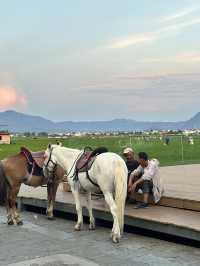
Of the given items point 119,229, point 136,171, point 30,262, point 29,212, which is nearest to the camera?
point 30,262

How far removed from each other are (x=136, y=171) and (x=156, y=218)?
1577 mm

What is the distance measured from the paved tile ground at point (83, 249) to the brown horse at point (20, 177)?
2.24 ft

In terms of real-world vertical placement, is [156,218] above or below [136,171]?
below

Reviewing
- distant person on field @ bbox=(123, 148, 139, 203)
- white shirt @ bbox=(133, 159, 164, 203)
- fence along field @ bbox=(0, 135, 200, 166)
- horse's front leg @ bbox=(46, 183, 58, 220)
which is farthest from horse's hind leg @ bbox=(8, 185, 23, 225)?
fence along field @ bbox=(0, 135, 200, 166)

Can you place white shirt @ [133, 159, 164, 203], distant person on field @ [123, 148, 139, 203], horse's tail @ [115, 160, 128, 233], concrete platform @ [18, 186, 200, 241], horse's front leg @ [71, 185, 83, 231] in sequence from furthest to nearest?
distant person on field @ [123, 148, 139, 203] < horse's front leg @ [71, 185, 83, 231] < white shirt @ [133, 159, 164, 203] < horse's tail @ [115, 160, 128, 233] < concrete platform @ [18, 186, 200, 241]

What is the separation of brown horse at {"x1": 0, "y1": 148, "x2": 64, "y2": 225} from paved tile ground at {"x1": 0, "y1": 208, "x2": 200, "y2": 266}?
682 mm

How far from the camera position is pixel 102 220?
1018cm

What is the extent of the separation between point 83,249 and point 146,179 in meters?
2.11

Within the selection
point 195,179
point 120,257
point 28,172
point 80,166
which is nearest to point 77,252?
point 120,257

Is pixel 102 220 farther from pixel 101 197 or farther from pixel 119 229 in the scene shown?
pixel 119 229

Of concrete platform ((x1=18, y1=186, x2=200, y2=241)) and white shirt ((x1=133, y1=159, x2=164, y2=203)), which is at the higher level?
white shirt ((x1=133, y1=159, x2=164, y2=203))

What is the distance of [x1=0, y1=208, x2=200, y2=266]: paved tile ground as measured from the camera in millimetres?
7074

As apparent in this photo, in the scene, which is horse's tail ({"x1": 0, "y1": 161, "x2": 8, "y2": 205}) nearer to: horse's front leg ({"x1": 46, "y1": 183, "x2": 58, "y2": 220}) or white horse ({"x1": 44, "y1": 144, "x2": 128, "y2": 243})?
horse's front leg ({"x1": 46, "y1": 183, "x2": 58, "y2": 220})

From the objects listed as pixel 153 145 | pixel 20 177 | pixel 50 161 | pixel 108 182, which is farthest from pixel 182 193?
pixel 153 145
